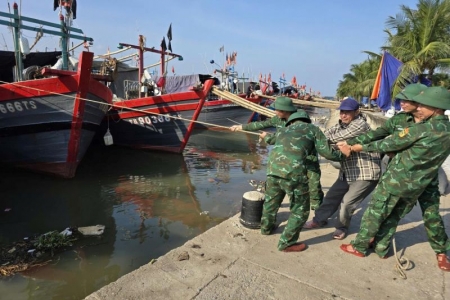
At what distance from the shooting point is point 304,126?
3.00 metres

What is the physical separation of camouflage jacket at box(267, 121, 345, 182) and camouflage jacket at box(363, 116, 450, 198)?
45cm

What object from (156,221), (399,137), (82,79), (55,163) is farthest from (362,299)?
(55,163)

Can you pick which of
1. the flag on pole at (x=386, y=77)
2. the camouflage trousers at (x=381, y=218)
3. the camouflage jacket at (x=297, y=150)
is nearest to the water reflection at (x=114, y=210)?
the camouflage jacket at (x=297, y=150)

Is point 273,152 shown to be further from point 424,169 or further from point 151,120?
point 151,120

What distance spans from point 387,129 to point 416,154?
53 centimetres

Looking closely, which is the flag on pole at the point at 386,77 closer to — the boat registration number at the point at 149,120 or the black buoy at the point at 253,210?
the boat registration number at the point at 149,120

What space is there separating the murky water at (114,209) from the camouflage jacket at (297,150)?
6.29ft

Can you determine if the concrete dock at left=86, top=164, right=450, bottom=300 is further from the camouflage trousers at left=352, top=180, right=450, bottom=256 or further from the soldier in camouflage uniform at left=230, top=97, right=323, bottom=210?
the soldier in camouflage uniform at left=230, top=97, right=323, bottom=210

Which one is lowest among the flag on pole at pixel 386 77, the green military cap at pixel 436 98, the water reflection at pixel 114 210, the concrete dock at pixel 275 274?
the water reflection at pixel 114 210

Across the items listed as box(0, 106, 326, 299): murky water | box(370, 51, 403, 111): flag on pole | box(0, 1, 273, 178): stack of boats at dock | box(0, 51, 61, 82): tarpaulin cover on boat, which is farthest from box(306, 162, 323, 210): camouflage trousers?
box(0, 51, 61, 82): tarpaulin cover on boat

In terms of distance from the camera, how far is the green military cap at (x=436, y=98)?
245 centimetres

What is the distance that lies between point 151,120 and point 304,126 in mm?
7139

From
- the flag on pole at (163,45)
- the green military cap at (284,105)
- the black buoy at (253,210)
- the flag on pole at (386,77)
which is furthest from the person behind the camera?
the flag on pole at (163,45)

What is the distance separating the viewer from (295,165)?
290 cm
